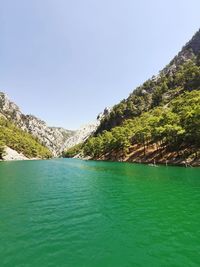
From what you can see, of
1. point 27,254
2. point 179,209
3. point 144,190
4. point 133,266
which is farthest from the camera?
point 144,190

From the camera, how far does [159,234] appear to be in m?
22.6

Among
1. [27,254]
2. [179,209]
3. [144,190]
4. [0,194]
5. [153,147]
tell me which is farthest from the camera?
[153,147]

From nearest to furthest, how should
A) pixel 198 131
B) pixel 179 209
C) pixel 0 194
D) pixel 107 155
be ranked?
1. pixel 179 209
2. pixel 0 194
3. pixel 198 131
4. pixel 107 155

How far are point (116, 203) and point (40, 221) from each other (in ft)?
39.9

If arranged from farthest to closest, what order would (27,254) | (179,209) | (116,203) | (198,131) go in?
(198,131) < (116,203) < (179,209) < (27,254)

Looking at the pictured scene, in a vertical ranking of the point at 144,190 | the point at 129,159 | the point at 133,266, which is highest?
the point at 129,159

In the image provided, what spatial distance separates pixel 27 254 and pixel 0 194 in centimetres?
2444

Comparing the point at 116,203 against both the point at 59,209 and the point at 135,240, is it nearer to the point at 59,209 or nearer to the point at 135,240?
the point at 59,209

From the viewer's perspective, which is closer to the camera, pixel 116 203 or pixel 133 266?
pixel 133 266

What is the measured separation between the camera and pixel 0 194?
40312mm

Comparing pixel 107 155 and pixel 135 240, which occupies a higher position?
pixel 107 155

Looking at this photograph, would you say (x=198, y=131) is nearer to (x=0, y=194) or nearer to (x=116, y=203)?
(x=116, y=203)

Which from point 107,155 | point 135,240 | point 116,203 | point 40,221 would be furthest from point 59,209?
point 107,155

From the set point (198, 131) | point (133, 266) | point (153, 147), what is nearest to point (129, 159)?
point (153, 147)
